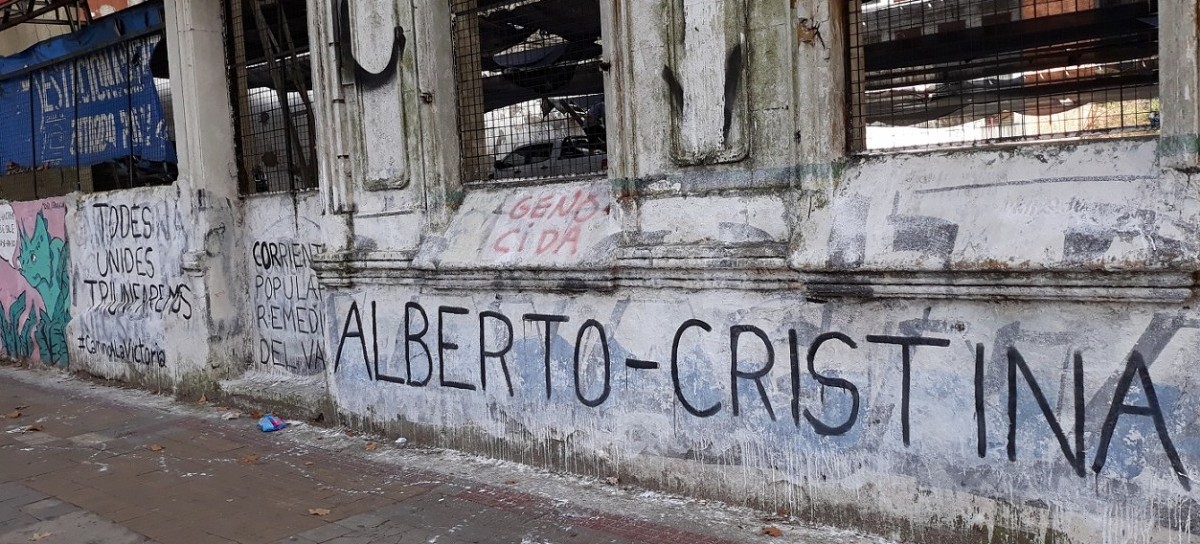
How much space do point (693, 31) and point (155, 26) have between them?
637cm

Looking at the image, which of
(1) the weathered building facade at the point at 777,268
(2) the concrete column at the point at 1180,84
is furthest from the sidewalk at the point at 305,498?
(2) the concrete column at the point at 1180,84

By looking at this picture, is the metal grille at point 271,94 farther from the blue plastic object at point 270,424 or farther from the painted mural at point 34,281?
the painted mural at point 34,281

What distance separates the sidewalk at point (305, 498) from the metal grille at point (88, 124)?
320 centimetres

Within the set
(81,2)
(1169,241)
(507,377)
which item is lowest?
(507,377)

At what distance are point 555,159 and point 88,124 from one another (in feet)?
22.2

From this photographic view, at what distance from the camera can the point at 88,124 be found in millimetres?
10484

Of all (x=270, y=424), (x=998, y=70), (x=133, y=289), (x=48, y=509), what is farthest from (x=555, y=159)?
(x=133, y=289)

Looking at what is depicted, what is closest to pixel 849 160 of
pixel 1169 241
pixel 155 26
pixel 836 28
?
pixel 836 28

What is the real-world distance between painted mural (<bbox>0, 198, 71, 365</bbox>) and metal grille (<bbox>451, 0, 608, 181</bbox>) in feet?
21.2

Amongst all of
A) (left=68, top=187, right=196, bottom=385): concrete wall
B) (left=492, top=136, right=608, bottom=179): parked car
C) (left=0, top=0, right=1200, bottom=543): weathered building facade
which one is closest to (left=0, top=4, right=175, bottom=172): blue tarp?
(left=68, top=187, right=196, bottom=385): concrete wall

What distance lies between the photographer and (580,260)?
5562mm

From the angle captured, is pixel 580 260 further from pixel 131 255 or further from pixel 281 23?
pixel 131 255

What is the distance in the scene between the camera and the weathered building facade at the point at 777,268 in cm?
384

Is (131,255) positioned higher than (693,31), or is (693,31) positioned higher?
(693,31)
